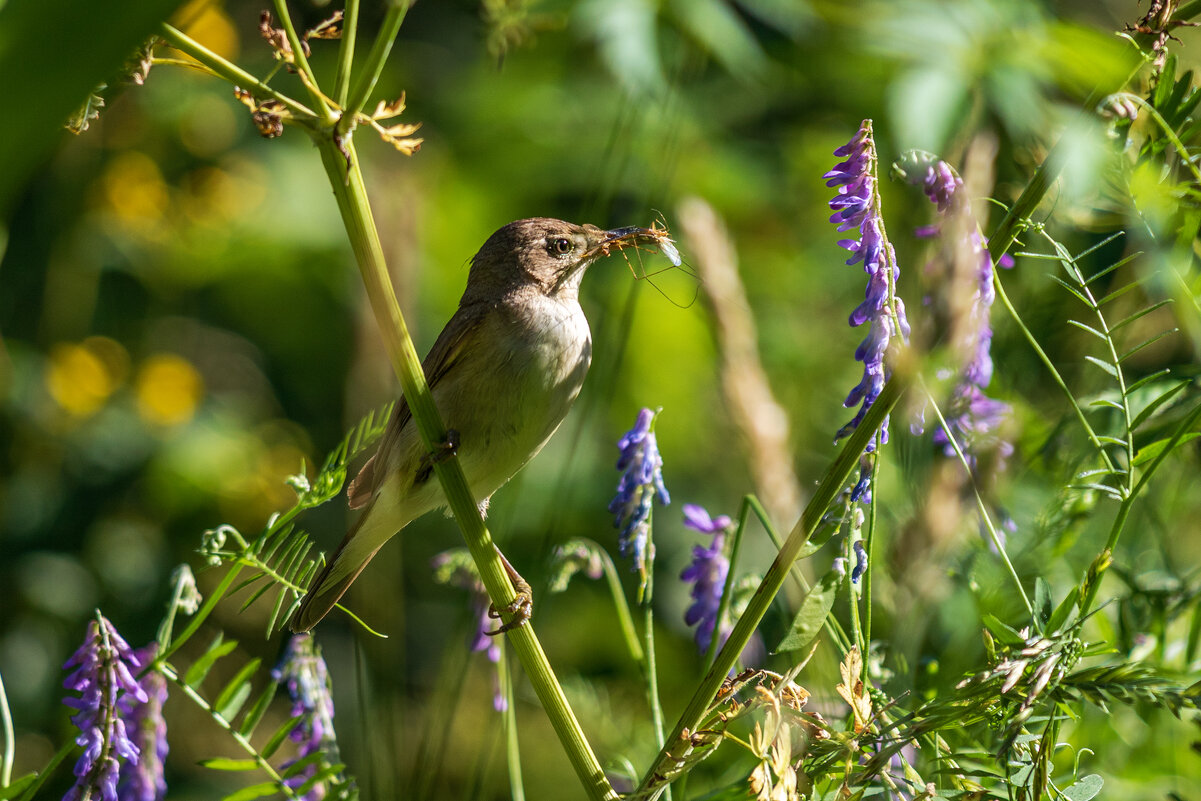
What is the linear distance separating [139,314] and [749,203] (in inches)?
117

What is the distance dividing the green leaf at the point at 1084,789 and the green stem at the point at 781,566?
0.38m

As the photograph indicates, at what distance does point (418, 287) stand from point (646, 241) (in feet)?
8.10

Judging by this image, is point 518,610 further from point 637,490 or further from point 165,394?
point 165,394

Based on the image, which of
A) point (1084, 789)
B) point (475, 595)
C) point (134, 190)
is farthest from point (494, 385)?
point (134, 190)

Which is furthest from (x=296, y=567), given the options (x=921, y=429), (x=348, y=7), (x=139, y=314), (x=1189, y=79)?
(x=139, y=314)

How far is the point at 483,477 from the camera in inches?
94.1

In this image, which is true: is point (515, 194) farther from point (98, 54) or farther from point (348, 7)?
point (98, 54)

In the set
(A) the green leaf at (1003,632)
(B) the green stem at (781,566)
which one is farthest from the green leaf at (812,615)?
(A) the green leaf at (1003,632)

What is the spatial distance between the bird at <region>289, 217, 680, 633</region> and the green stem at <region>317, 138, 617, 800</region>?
85 cm

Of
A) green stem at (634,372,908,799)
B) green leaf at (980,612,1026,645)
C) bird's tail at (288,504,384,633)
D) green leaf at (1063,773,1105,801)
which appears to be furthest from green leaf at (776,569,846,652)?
bird's tail at (288,504,384,633)

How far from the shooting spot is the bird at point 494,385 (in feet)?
7.59

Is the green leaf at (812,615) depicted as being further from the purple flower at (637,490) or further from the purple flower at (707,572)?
the purple flower at (707,572)

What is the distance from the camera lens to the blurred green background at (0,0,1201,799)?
354 centimetres

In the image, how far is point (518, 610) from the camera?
4.38ft
